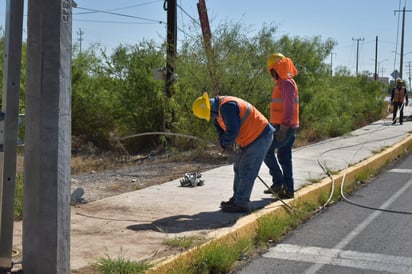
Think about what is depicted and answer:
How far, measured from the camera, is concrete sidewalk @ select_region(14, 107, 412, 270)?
18.0 feet

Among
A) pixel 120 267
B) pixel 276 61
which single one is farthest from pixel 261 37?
pixel 120 267

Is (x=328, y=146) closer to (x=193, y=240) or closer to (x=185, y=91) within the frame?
(x=185, y=91)

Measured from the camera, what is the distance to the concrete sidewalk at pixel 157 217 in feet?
18.0

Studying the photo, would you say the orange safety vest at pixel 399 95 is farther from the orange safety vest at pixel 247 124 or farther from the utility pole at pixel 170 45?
the orange safety vest at pixel 247 124

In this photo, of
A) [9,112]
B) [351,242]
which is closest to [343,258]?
[351,242]

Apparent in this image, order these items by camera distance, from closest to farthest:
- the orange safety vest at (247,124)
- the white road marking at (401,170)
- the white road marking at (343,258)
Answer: the white road marking at (343,258)
the orange safety vest at (247,124)
the white road marking at (401,170)

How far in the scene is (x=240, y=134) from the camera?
277 inches

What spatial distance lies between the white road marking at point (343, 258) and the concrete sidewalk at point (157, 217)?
593 millimetres

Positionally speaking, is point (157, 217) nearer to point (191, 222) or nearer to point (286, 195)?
point (191, 222)

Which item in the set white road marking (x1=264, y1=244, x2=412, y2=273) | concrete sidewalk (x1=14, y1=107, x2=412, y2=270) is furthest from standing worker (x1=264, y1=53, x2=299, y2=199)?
white road marking (x1=264, y1=244, x2=412, y2=273)

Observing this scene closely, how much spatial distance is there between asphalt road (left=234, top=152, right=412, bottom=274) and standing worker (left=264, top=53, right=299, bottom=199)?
0.70m

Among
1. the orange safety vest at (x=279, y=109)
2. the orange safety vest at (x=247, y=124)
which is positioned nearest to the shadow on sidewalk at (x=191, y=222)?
the orange safety vest at (x=247, y=124)

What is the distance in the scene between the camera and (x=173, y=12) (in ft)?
52.3

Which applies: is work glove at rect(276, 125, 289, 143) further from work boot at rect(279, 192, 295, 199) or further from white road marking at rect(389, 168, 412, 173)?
white road marking at rect(389, 168, 412, 173)
